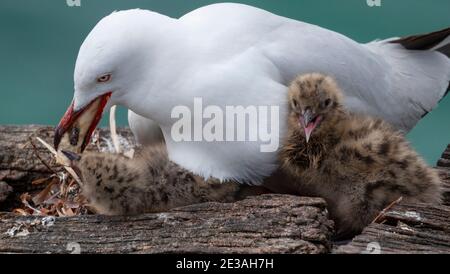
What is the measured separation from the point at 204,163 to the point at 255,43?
0.38 meters

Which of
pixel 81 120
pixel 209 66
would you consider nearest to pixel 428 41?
pixel 209 66

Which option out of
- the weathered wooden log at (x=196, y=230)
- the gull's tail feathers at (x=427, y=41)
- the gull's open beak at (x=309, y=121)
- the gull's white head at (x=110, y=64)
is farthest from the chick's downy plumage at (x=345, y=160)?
the gull's tail feathers at (x=427, y=41)

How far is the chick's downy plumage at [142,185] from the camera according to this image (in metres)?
2.03

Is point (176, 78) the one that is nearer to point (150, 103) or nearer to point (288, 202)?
point (150, 103)

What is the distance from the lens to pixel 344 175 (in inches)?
82.1

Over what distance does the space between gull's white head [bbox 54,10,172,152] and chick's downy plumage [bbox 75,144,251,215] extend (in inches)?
7.0

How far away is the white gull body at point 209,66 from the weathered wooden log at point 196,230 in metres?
0.20

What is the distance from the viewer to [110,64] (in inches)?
83.1

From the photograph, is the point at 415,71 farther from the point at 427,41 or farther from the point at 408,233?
the point at 408,233

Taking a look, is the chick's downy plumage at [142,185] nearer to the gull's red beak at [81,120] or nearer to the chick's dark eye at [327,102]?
the gull's red beak at [81,120]

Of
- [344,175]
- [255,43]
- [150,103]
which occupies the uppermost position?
[255,43]

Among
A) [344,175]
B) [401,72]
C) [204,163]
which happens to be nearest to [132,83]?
[204,163]

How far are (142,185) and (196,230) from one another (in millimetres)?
222

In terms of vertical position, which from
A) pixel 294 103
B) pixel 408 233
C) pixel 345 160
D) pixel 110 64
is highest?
pixel 110 64
